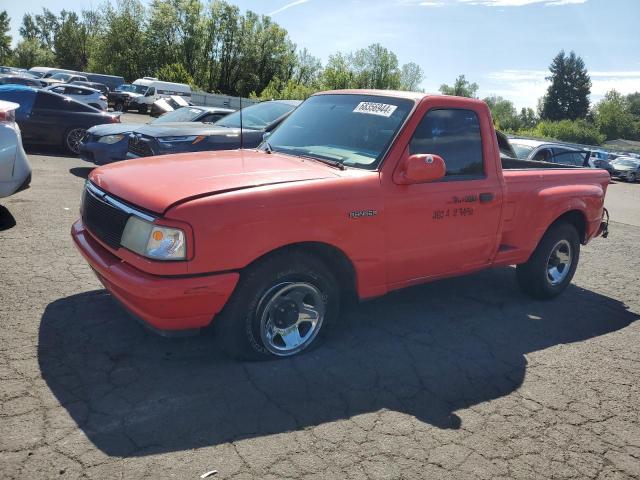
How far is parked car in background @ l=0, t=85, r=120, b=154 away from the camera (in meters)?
11.9

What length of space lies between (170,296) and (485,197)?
2.74m

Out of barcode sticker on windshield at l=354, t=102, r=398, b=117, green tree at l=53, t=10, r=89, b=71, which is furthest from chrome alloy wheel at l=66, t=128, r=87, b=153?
green tree at l=53, t=10, r=89, b=71

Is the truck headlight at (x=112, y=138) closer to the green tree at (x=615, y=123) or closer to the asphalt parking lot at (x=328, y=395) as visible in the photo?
the asphalt parking lot at (x=328, y=395)

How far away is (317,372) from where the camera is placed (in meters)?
3.64

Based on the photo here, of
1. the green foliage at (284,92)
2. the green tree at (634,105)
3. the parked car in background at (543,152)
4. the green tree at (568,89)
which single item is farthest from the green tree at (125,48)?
the green tree at (634,105)

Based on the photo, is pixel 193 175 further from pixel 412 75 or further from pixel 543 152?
pixel 412 75

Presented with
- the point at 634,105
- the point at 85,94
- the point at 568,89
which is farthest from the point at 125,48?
the point at 634,105

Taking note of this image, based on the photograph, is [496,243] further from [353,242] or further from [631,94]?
[631,94]

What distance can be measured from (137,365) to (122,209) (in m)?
1.03

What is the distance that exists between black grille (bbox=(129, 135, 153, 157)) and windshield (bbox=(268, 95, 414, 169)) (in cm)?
443

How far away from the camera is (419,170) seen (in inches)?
150

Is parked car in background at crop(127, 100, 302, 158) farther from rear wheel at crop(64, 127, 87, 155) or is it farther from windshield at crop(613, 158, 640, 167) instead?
windshield at crop(613, 158, 640, 167)

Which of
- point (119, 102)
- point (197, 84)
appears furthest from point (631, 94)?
point (119, 102)

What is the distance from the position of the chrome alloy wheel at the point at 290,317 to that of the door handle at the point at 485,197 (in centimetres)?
168
